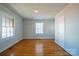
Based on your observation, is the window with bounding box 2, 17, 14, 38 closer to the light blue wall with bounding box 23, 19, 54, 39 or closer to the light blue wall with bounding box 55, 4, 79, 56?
the light blue wall with bounding box 55, 4, 79, 56

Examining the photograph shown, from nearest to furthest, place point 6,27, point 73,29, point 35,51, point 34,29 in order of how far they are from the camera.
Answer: point 73,29 → point 35,51 → point 6,27 → point 34,29

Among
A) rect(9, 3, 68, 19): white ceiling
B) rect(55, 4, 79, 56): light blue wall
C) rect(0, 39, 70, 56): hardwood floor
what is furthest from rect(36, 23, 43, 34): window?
rect(55, 4, 79, 56): light blue wall

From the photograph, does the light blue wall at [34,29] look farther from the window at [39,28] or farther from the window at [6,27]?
the window at [6,27]

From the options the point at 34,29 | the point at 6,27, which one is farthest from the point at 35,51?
the point at 34,29

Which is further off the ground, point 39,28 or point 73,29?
point 39,28

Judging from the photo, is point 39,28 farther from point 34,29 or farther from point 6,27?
point 6,27

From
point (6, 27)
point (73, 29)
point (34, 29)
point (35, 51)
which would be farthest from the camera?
point (34, 29)

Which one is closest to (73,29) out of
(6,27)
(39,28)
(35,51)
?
(35,51)

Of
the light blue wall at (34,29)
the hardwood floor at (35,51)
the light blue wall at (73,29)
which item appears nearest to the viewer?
the light blue wall at (73,29)

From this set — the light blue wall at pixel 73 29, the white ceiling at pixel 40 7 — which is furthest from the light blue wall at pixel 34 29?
the light blue wall at pixel 73 29

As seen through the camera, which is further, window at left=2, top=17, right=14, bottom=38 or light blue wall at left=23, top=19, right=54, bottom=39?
light blue wall at left=23, top=19, right=54, bottom=39

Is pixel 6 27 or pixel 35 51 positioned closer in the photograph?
pixel 35 51

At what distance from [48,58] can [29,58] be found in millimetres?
169

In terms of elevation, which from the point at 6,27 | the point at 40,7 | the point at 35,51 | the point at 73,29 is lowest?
the point at 35,51
